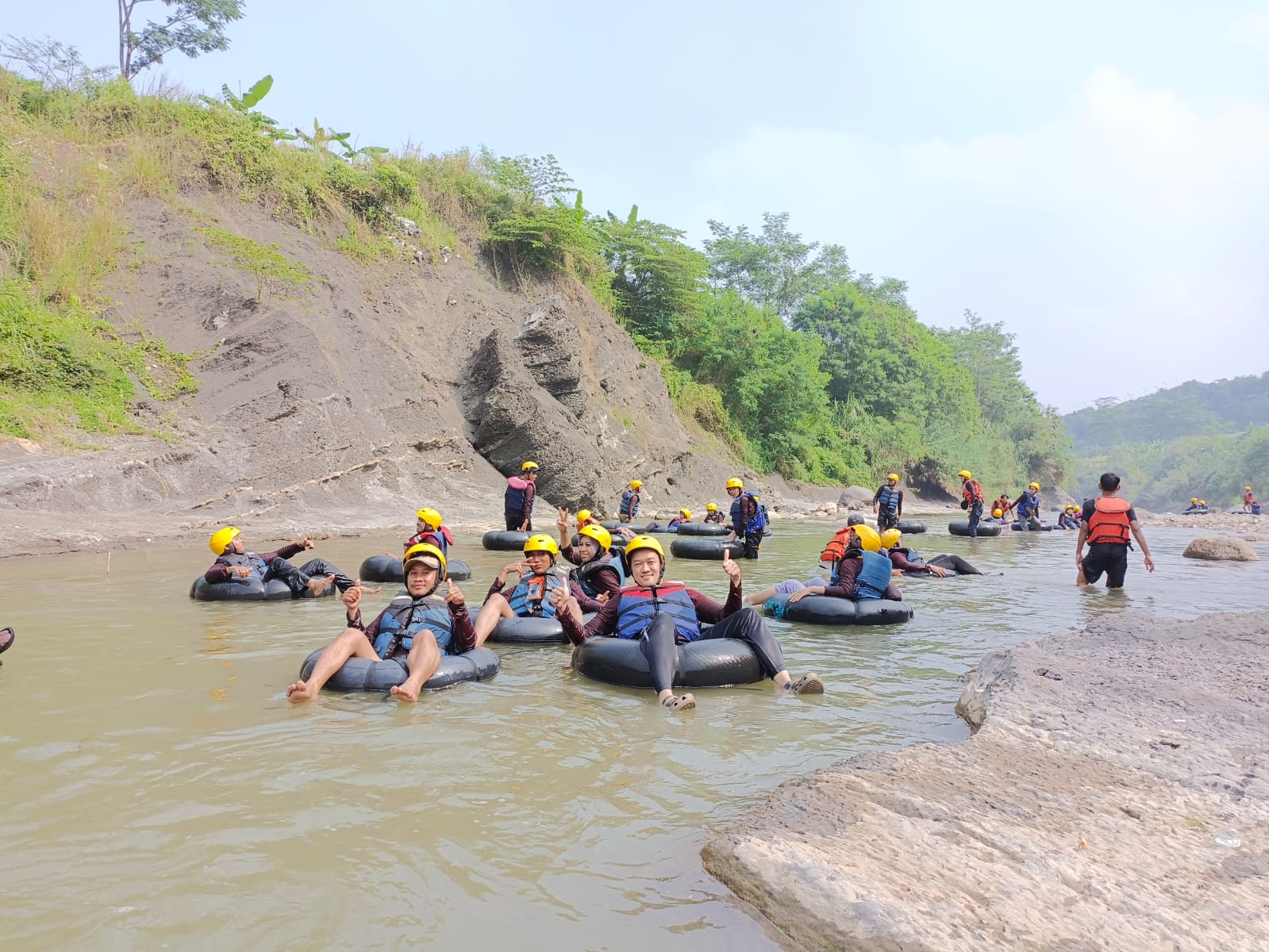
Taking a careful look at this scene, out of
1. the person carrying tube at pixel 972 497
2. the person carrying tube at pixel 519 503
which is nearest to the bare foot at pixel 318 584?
the person carrying tube at pixel 519 503

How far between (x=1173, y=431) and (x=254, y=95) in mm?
110996

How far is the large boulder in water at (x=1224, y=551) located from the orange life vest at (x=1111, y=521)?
22.9 feet

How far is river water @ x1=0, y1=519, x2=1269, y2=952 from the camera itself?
2.77 metres

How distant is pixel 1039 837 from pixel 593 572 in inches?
201

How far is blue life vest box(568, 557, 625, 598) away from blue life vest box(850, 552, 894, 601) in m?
2.46

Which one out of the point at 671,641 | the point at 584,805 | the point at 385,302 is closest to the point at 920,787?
the point at 584,805

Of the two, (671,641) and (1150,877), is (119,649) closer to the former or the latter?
(671,641)

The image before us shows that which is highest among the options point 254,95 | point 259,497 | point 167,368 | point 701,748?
point 254,95

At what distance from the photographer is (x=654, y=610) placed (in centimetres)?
632

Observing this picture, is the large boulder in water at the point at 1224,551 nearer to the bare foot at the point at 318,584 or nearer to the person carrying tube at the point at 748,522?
the person carrying tube at the point at 748,522

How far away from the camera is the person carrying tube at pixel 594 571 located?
7.79 metres

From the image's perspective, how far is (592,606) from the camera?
7785 millimetres

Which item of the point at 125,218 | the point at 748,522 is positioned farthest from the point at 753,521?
the point at 125,218

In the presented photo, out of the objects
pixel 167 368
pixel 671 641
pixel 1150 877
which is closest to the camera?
pixel 1150 877
